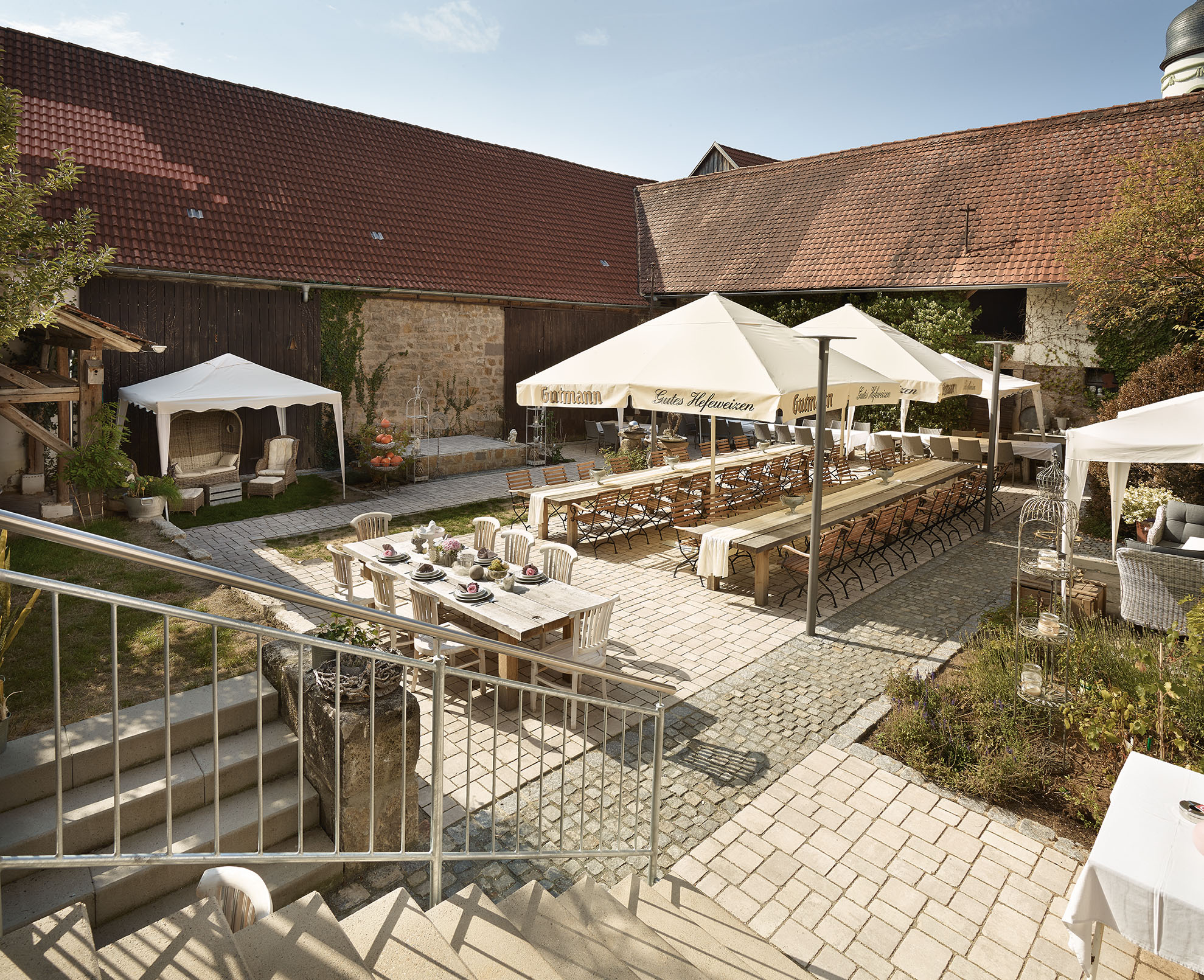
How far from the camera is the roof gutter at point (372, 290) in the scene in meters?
13.8

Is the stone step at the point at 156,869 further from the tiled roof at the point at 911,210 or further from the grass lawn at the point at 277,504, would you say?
the tiled roof at the point at 911,210

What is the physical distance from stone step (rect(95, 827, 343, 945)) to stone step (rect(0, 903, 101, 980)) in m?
1.19

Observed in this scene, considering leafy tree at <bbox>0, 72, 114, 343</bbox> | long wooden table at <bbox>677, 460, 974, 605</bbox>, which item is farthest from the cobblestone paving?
leafy tree at <bbox>0, 72, 114, 343</bbox>

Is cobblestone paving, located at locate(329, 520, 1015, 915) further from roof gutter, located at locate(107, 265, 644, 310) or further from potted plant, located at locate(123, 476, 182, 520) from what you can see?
roof gutter, located at locate(107, 265, 644, 310)

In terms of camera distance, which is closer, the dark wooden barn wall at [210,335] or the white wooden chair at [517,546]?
the white wooden chair at [517,546]

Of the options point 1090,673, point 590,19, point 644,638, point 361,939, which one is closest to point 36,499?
point 644,638

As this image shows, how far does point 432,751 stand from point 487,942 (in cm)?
126

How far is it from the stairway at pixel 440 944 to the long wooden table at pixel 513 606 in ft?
7.67

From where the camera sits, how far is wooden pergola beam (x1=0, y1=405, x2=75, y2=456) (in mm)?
9234

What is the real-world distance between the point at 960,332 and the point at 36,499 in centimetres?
1724

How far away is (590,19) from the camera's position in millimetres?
13891

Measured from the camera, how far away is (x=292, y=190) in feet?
55.1

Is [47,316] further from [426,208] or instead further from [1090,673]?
[426,208]

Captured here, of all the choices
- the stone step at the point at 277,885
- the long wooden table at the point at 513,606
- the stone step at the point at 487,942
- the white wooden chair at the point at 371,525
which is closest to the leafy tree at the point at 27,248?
the white wooden chair at the point at 371,525
